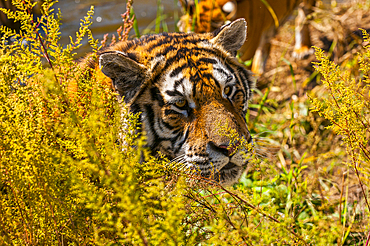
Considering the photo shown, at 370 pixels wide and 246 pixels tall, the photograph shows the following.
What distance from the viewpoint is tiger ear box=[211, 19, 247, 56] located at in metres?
2.16

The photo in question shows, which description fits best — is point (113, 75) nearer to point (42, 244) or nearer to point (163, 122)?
point (163, 122)

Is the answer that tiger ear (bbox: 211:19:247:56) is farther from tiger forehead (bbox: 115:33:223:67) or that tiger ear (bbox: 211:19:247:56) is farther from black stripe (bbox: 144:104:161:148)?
black stripe (bbox: 144:104:161:148)

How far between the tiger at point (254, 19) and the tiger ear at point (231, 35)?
3.71 feet

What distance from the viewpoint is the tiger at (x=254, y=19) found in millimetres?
3607

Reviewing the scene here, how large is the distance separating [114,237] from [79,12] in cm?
455

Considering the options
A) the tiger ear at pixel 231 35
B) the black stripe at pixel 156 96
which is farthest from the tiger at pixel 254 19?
the black stripe at pixel 156 96

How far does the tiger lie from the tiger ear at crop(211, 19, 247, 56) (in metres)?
1.13

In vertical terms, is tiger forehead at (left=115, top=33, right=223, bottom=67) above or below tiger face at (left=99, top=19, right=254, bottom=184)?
above

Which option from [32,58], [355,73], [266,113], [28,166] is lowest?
Answer: [266,113]

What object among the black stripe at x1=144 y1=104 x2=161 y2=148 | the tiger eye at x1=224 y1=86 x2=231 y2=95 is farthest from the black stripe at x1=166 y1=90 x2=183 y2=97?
the tiger eye at x1=224 y1=86 x2=231 y2=95

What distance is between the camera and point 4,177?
1.20 metres

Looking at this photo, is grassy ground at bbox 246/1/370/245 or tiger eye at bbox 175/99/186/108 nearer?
tiger eye at bbox 175/99/186/108

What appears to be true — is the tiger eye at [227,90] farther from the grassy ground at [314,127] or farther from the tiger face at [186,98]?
the grassy ground at [314,127]

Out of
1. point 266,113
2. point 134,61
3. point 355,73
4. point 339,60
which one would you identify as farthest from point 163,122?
point 339,60
